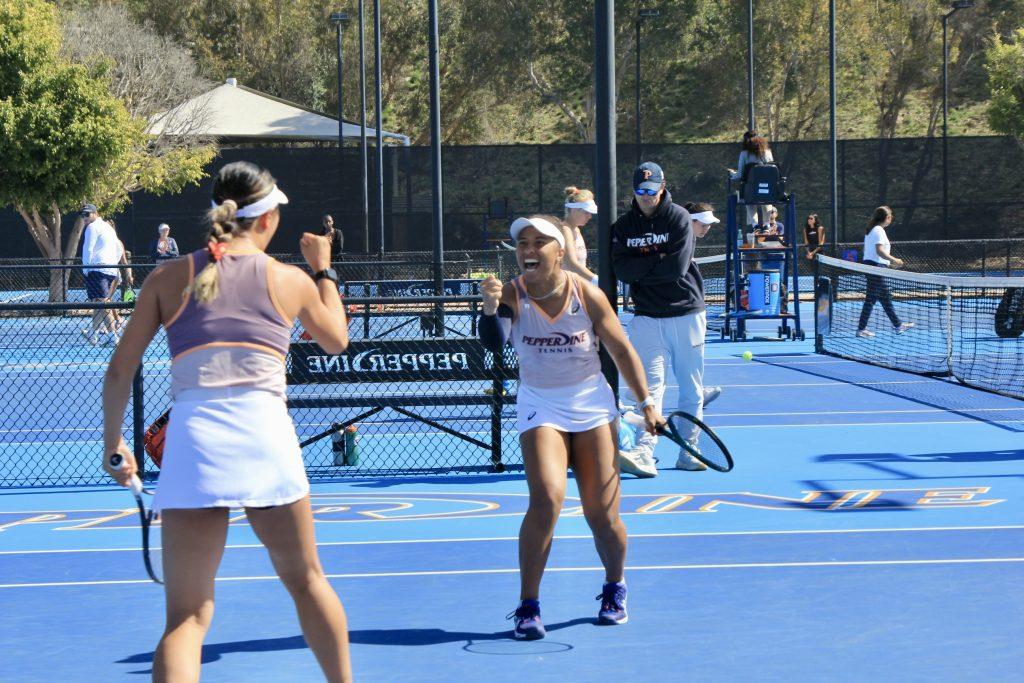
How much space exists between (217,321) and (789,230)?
17.2 meters

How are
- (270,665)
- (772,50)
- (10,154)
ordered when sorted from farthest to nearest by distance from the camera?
(772,50), (10,154), (270,665)

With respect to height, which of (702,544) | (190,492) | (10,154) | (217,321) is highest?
(10,154)

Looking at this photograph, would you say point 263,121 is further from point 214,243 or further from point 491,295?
point 214,243

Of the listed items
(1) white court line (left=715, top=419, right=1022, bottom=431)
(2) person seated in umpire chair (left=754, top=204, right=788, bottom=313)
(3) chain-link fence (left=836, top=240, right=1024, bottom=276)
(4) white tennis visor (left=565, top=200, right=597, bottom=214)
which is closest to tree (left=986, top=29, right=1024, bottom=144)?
(3) chain-link fence (left=836, top=240, right=1024, bottom=276)

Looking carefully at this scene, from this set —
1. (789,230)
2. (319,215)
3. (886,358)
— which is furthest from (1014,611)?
(319,215)

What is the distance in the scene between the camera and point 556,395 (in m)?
5.96

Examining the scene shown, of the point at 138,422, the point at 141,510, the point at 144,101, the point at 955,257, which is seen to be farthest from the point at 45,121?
the point at 141,510

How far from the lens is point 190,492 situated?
4098 millimetres

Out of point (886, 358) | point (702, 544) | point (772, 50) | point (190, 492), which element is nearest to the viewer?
point (190, 492)

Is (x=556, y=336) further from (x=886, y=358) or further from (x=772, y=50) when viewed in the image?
(x=772, y=50)

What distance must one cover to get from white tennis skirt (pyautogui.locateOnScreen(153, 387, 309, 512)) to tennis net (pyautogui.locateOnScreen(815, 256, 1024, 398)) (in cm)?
1153

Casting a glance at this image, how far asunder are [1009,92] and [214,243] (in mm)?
49207

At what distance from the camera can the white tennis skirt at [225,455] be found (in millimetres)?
4098

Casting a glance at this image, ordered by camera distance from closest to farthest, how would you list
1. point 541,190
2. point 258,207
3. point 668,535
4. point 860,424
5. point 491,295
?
point 258,207, point 491,295, point 668,535, point 860,424, point 541,190
